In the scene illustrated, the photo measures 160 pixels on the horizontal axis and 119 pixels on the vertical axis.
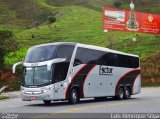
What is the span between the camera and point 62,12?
103 metres

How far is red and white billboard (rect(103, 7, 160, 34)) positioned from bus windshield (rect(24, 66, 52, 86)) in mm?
29108

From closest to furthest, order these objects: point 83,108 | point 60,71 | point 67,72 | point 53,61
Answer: point 83,108
point 53,61
point 60,71
point 67,72

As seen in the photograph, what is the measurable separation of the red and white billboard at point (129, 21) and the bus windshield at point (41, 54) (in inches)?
1121

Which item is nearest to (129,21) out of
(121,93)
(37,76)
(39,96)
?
(121,93)

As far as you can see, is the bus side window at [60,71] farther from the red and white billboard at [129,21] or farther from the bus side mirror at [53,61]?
the red and white billboard at [129,21]

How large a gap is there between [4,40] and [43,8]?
72.2 metres

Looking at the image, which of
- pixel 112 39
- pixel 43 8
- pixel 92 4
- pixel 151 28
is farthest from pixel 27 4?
pixel 151 28

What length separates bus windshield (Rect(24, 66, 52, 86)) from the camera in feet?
85.6

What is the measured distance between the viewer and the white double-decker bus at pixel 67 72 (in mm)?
26094

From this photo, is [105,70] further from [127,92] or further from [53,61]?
[53,61]

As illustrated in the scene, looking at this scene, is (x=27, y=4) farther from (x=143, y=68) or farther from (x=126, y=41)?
(x=143, y=68)

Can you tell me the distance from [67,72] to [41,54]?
1.81 metres

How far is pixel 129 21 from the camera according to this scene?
58.1 meters

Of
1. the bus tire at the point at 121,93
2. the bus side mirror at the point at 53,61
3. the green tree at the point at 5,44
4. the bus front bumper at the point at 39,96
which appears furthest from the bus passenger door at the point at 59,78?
the green tree at the point at 5,44
